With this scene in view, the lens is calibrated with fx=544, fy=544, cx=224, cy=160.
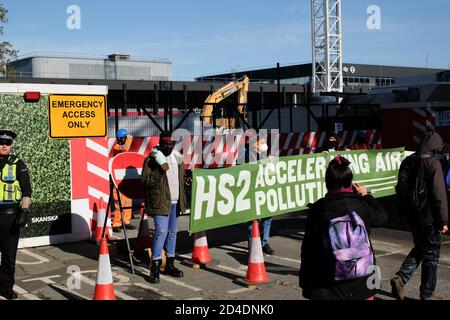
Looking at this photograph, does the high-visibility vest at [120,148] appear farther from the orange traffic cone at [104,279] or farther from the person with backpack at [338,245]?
the person with backpack at [338,245]

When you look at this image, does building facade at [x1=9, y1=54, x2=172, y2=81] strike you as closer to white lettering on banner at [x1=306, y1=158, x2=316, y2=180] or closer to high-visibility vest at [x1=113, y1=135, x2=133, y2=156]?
high-visibility vest at [x1=113, y1=135, x2=133, y2=156]

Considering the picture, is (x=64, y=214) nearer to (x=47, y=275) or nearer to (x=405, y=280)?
(x=47, y=275)

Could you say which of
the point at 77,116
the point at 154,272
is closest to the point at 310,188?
the point at 154,272

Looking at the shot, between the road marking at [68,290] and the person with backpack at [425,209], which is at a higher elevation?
the person with backpack at [425,209]

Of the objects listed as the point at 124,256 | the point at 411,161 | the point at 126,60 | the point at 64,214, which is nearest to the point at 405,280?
the point at 411,161

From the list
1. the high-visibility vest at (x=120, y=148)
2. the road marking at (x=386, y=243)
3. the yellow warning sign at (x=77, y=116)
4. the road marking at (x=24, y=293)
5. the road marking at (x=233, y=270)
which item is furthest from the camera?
the high-visibility vest at (x=120, y=148)

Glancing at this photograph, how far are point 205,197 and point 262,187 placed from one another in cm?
104

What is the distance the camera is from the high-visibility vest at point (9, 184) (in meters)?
6.27

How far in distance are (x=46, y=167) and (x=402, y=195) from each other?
5.91 meters

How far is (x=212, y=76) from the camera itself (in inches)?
3659

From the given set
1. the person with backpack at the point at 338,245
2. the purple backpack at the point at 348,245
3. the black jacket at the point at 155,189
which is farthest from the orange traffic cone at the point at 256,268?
the purple backpack at the point at 348,245

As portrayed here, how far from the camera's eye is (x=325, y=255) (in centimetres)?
371

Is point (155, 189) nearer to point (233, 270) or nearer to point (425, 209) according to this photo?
point (233, 270)

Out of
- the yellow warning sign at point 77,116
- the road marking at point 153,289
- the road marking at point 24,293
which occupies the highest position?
the yellow warning sign at point 77,116
